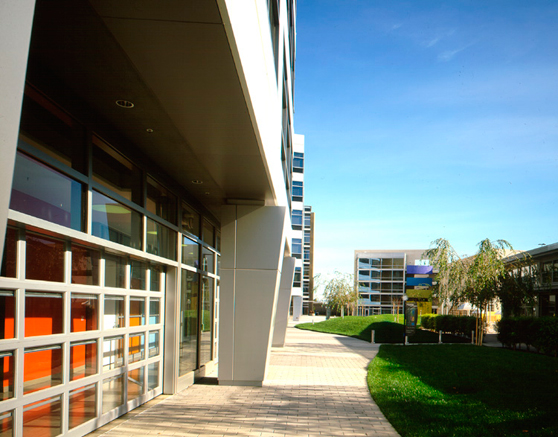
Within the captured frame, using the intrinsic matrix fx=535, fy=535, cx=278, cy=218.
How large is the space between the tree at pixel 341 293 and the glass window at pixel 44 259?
67.0 metres

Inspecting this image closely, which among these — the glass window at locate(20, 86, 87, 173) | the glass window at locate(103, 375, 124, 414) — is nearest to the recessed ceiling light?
the glass window at locate(20, 86, 87, 173)

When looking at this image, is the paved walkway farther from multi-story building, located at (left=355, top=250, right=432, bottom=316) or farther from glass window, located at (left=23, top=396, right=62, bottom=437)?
multi-story building, located at (left=355, top=250, right=432, bottom=316)

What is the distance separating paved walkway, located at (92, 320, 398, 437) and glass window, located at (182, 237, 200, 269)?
2.72 m

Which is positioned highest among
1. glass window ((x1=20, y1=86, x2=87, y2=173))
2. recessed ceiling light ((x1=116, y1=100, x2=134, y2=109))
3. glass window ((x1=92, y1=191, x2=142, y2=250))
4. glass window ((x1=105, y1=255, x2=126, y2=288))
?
recessed ceiling light ((x1=116, y1=100, x2=134, y2=109))

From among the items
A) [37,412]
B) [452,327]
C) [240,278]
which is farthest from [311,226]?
[37,412]

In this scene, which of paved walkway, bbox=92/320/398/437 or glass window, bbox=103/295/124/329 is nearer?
glass window, bbox=103/295/124/329

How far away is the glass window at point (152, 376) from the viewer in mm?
9570

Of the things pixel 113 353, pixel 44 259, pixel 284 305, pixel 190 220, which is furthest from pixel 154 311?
pixel 284 305

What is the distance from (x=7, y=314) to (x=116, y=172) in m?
3.24

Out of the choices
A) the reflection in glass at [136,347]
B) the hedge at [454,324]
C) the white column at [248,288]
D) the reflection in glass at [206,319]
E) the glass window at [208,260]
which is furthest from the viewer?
the hedge at [454,324]

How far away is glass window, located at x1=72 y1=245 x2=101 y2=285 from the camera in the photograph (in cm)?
663

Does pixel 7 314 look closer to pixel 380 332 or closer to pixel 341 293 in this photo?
pixel 380 332

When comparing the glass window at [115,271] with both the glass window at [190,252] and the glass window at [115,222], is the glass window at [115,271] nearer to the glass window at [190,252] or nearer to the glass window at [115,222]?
the glass window at [115,222]

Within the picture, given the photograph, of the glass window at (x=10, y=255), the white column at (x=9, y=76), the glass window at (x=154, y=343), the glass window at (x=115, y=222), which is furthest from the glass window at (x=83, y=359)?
the white column at (x=9, y=76)
